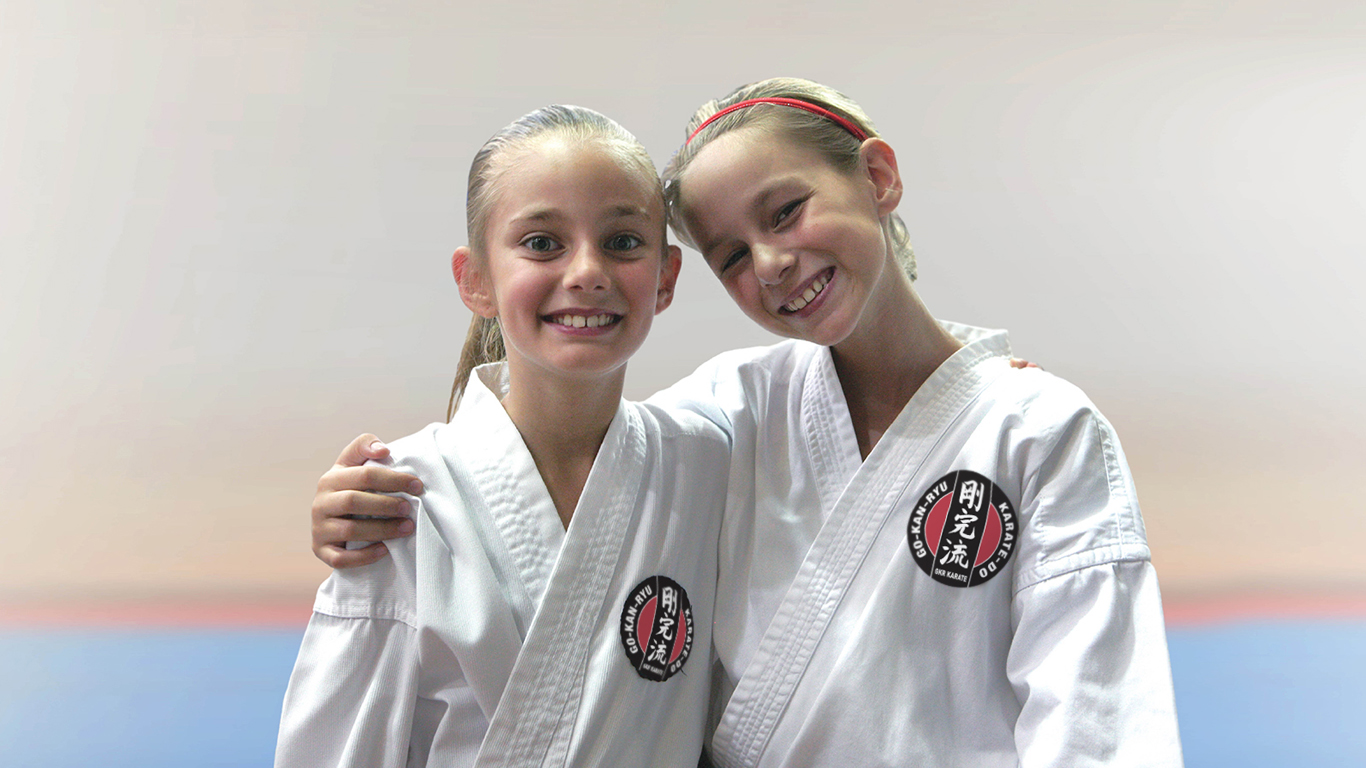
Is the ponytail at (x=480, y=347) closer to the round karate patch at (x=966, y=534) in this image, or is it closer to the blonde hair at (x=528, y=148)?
the blonde hair at (x=528, y=148)

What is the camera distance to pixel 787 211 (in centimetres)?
157

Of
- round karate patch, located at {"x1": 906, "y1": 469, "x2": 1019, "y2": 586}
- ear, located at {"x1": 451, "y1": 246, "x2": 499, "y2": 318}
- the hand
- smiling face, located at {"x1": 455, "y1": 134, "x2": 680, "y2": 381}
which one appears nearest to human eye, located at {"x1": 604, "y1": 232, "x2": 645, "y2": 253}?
smiling face, located at {"x1": 455, "y1": 134, "x2": 680, "y2": 381}

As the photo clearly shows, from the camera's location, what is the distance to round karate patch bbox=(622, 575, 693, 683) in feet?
4.71

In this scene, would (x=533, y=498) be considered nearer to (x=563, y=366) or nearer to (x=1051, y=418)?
(x=563, y=366)

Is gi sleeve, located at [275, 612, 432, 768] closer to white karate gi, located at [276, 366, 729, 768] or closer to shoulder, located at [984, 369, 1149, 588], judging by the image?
white karate gi, located at [276, 366, 729, 768]

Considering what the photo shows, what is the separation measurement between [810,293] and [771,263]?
9 cm

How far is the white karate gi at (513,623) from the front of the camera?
4.34ft

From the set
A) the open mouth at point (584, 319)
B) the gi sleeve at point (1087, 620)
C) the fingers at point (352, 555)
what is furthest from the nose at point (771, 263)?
the fingers at point (352, 555)

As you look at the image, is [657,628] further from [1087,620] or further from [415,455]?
[1087,620]

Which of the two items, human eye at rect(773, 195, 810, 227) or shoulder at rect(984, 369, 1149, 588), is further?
human eye at rect(773, 195, 810, 227)

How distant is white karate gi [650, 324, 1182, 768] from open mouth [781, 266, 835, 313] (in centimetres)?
19

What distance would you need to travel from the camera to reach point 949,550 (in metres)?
1.45

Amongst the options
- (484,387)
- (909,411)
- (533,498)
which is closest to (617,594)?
(533,498)

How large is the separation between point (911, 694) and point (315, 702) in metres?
0.83
